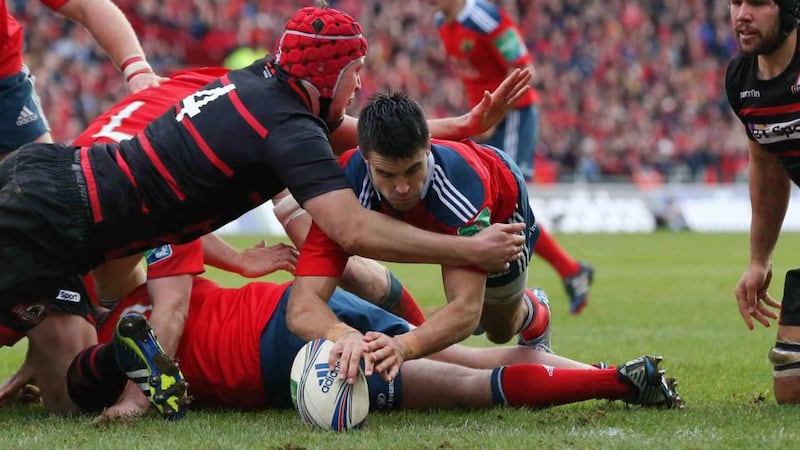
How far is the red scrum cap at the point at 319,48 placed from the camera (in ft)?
16.4

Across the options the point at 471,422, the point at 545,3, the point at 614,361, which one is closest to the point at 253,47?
the point at 545,3

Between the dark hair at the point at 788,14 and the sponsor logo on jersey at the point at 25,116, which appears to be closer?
the dark hair at the point at 788,14

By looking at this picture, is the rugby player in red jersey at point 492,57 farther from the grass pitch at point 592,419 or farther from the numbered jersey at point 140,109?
the numbered jersey at point 140,109

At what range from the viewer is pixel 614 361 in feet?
23.4

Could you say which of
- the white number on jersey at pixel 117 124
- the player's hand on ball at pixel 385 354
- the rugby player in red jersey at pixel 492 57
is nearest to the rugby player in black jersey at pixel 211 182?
the player's hand on ball at pixel 385 354

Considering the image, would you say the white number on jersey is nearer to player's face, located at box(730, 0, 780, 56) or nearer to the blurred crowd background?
player's face, located at box(730, 0, 780, 56)

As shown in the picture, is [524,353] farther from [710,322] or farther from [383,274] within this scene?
[710,322]

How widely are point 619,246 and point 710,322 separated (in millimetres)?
9524

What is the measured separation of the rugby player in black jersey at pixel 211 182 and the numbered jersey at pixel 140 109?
28.8 inches

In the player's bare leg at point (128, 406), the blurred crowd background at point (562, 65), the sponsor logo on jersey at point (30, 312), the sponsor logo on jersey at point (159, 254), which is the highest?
the sponsor logo on jersey at point (159, 254)

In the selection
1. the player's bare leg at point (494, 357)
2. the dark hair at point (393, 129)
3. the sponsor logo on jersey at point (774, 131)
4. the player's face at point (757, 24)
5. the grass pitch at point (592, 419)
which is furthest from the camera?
the player's bare leg at point (494, 357)

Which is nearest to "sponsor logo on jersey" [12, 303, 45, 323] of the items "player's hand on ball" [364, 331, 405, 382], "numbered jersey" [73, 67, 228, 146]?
"numbered jersey" [73, 67, 228, 146]

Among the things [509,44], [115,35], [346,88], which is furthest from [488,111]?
[509,44]

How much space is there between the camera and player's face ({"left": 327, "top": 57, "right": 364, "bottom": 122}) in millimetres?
5117
